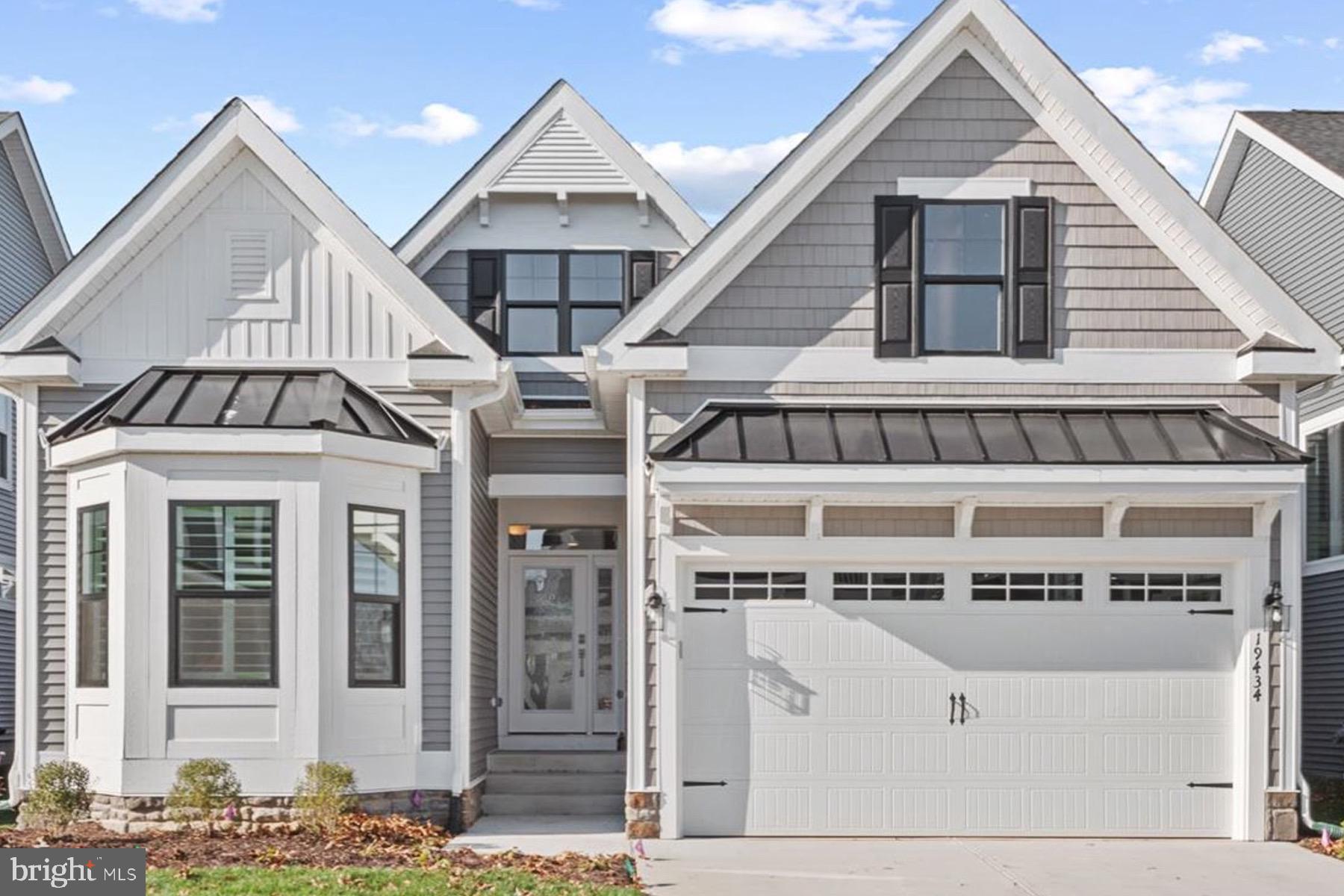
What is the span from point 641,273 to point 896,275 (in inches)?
217

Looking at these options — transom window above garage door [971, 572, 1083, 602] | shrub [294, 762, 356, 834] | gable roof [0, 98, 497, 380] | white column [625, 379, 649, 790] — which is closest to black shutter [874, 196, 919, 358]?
transom window above garage door [971, 572, 1083, 602]

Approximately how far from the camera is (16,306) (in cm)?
2203

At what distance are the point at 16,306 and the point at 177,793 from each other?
11.5m

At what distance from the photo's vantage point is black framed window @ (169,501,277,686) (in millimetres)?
12945

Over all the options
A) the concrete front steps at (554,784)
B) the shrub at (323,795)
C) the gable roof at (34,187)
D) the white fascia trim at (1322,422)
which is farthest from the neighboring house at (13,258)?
the white fascia trim at (1322,422)

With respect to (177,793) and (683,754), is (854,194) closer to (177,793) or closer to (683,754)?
(683,754)

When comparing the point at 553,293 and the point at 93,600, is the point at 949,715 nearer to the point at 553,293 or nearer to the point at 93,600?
the point at 93,600

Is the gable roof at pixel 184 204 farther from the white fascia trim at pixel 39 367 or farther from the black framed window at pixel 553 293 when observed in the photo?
the black framed window at pixel 553 293

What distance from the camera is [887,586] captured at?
1370 centimetres

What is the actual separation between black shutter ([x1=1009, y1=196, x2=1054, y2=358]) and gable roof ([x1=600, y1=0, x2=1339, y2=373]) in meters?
0.59

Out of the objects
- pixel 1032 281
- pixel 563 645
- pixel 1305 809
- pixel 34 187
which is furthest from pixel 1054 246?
pixel 34 187

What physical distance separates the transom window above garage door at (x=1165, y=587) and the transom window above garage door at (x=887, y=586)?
1.53 meters

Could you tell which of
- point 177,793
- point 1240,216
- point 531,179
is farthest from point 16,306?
point 1240,216

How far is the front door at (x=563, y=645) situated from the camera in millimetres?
17906
